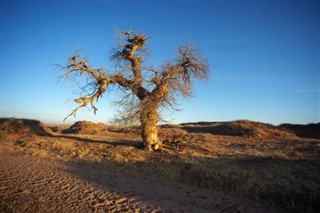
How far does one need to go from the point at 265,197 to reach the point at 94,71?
33.9 feet

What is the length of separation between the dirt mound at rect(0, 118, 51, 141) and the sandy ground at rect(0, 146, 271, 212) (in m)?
9.25

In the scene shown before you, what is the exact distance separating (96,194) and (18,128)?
15.0 metres

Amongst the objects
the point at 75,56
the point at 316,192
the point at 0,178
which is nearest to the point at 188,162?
the point at 316,192

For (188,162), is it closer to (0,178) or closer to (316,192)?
(316,192)

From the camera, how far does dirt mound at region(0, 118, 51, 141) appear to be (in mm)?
16722

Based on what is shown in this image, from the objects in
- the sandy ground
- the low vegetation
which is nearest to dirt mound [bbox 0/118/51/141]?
the low vegetation

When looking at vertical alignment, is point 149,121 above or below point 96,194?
above

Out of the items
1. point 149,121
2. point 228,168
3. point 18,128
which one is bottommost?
point 228,168

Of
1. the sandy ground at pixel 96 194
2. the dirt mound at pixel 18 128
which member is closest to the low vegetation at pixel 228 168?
the sandy ground at pixel 96 194

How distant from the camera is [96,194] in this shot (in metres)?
6.32

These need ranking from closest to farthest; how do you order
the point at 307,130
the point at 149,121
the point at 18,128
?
the point at 149,121, the point at 18,128, the point at 307,130

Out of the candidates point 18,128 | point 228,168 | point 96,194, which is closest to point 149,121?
point 228,168

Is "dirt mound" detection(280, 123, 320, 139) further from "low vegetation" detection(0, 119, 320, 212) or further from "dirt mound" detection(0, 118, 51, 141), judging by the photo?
"dirt mound" detection(0, 118, 51, 141)

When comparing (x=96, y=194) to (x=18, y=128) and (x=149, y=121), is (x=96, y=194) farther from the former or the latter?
(x=18, y=128)
